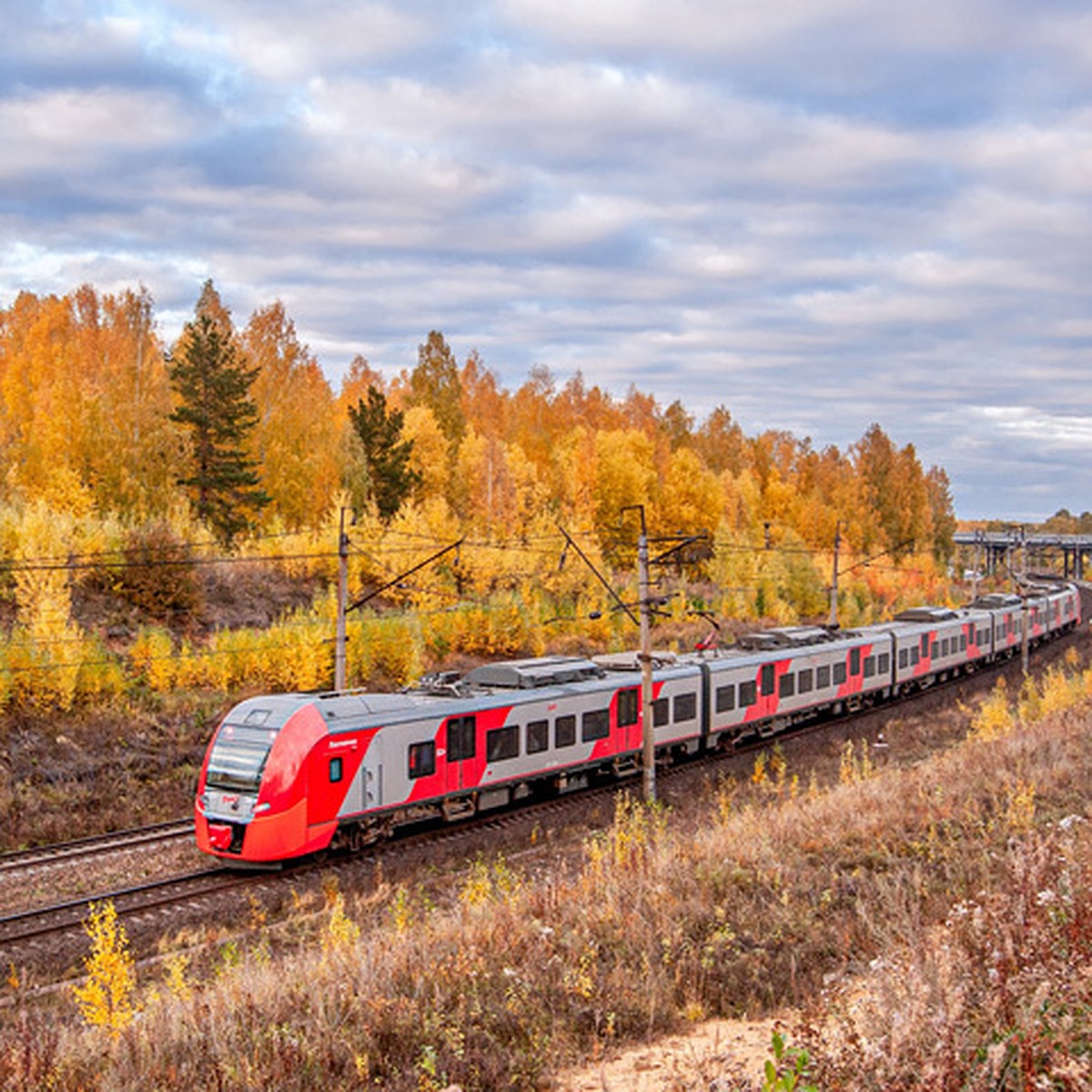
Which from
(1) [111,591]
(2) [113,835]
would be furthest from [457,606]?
(2) [113,835]

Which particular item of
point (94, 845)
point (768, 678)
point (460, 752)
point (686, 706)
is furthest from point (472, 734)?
point (768, 678)

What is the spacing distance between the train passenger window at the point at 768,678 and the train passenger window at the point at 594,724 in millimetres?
7774

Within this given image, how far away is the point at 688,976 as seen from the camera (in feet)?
30.0

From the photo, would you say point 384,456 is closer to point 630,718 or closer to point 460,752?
point 630,718

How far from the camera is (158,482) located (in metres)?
41.9

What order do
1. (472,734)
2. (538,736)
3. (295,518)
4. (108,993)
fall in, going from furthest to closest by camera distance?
(295,518) < (538,736) < (472,734) < (108,993)

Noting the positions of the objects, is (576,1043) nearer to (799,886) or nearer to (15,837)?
(799,886)

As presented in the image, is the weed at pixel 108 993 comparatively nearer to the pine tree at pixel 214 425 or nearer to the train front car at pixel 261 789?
the train front car at pixel 261 789

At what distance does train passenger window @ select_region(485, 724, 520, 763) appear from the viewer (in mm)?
20127

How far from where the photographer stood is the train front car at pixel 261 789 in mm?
16359

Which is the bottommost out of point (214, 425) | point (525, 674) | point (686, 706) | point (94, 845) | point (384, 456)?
point (94, 845)

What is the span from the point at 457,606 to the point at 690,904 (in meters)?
30.1

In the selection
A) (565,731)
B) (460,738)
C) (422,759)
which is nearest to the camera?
(422,759)

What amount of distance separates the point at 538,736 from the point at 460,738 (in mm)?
2495
